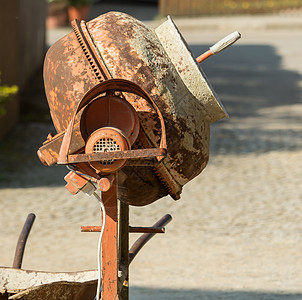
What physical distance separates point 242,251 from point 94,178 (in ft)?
10.3

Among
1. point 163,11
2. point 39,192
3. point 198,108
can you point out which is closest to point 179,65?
point 198,108

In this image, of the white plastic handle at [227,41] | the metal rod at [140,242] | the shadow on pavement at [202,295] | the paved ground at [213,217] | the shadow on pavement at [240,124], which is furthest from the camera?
the shadow on pavement at [240,124]

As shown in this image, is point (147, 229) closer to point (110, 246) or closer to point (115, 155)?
point (110, 246)

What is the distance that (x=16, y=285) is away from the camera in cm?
388

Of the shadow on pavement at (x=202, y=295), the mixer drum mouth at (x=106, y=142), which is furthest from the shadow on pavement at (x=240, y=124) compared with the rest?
the mixer drum mouth at (x=106, y=142)

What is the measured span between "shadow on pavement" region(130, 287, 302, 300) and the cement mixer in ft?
5.10

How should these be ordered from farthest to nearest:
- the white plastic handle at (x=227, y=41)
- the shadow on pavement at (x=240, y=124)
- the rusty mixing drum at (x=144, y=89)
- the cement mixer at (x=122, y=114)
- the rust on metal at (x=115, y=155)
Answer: the shadow on pavement at (x=240, y=124)
the white plastic handle at (x=227, y=41)
the rusty mixing drum at (x=144, y=89)
the cement mixer at (x=122, y=114)
the rust on metal at (x=115, y=155)

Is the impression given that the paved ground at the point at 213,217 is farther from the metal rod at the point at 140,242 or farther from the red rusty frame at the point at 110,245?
the red rusty frame at the point at 110,245

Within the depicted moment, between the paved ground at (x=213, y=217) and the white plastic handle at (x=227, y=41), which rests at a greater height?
the white plastic handle at (x=227, y=41)

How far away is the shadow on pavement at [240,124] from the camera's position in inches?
335

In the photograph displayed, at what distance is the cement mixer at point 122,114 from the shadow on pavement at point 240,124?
4708mm

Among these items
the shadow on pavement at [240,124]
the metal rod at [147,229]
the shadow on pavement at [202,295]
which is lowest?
the shadow on pavement at [240,124]

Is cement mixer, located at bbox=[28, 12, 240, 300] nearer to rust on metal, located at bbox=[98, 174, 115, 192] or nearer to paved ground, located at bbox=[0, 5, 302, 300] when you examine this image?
rust on metal, located at bbox=[98, 174, 115, 192]

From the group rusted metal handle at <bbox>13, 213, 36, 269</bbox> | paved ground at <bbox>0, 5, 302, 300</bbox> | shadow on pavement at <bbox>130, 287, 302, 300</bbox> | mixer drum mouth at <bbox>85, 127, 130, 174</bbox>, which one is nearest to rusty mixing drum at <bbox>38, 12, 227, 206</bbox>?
mixer drum mouth at <bbox>85, 127, 130, 174</bbox>
